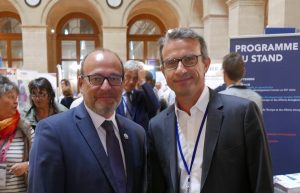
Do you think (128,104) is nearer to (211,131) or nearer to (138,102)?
(138,102)

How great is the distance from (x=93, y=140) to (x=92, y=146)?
0.03 meters

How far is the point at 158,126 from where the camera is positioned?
6.10 ft

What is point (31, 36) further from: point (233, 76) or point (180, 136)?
point (180, 136)

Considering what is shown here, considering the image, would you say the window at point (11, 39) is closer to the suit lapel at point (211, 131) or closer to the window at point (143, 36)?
the window at point (143, 36)

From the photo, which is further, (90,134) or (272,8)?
(272,8)

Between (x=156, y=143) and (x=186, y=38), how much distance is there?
22.9 inches

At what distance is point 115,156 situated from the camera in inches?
66.1

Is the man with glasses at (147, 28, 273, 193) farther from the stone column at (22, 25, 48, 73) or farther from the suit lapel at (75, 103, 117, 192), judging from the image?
the stone column at (22, 25, 48, 73)

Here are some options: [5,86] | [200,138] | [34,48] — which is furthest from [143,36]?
[200,138]

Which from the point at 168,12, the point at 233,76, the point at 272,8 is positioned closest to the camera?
the point at 233,76

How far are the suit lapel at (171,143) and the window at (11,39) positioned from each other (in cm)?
1924

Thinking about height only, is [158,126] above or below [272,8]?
below

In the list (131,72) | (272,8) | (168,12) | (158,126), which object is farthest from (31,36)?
(158,126)

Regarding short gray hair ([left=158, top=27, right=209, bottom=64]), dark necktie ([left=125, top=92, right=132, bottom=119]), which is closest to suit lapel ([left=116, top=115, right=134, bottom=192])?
short gray hair ([left=158, top=27, right=209, bottom=64])
